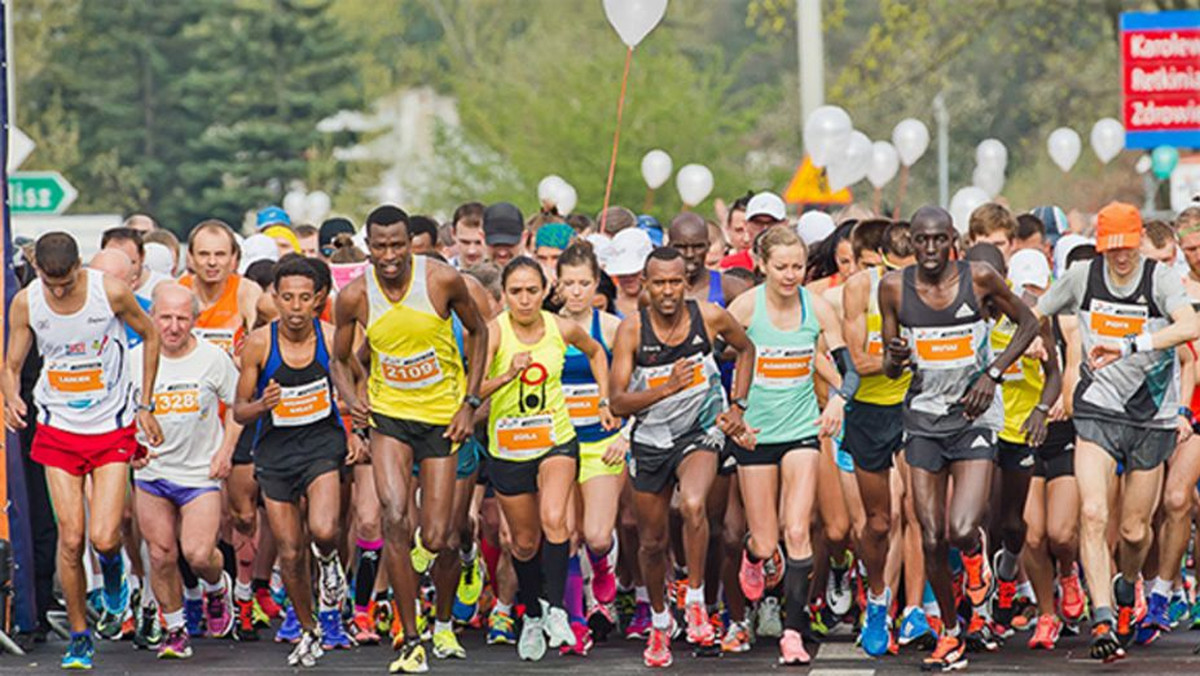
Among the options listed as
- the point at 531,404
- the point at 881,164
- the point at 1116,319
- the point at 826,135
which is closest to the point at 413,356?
the point at 531,404

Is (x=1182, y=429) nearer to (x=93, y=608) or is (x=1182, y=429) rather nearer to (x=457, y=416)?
(x=457, y=416)

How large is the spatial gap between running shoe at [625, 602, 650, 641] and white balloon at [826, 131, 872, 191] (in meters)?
11.1

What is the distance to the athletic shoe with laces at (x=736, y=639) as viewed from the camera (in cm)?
1304

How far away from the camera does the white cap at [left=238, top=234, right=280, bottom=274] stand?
16406 millimetres

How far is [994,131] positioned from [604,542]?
233ft

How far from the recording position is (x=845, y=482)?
1305 cm

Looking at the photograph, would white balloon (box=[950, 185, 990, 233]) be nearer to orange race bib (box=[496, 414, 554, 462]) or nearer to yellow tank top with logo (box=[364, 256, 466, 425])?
orange race bib (box=[496, 414, 554, 462])

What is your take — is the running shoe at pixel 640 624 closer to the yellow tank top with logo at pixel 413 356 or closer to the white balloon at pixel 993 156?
the yellow tank top with logo at pixel 413 356

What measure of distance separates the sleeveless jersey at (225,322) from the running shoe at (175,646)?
Result: 5.27 ft

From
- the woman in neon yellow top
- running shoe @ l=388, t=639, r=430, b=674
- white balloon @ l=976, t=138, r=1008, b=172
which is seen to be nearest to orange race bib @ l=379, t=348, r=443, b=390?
the woman in neon yellow top

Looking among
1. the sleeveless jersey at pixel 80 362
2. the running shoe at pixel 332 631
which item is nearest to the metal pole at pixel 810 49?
the running shoe at pixel 332 631

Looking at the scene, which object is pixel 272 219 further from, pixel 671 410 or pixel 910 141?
pixel 910 141

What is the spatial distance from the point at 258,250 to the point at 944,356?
5.69 meters

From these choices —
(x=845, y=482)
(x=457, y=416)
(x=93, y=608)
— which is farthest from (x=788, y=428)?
(x=93, y=608)
